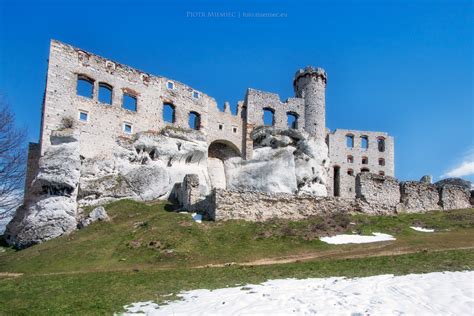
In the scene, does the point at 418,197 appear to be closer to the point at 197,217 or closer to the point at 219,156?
the point at 197,217

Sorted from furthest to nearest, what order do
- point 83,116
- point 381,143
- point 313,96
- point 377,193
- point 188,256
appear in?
point 381,143 < point 313,96 < point 83,116 < point 377,193 < point 188,256

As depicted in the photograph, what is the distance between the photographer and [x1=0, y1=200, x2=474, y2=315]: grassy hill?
13.8m

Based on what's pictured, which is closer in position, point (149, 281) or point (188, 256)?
point (149, 281)

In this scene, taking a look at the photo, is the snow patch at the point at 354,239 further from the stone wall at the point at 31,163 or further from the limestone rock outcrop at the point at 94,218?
the stone wall at the point at 31,163

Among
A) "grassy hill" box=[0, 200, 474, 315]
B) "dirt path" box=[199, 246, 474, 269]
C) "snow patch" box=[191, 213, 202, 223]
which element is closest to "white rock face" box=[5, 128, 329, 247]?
"grassy hill" box=[0, 200, 474, 315]

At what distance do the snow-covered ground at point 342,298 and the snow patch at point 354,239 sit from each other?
948cm

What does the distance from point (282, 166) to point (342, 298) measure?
3152 centimetres

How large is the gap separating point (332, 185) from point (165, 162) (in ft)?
85.9

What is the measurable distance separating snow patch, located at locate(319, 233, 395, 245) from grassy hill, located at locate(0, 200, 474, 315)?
0.58 m

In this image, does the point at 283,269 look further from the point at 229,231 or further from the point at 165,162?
the point at 165,162

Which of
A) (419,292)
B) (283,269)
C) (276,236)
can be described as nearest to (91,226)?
(276,236)

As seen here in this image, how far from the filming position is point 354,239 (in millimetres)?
22766

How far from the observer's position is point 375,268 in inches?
569

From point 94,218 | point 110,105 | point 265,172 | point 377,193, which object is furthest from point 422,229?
point 110,105
